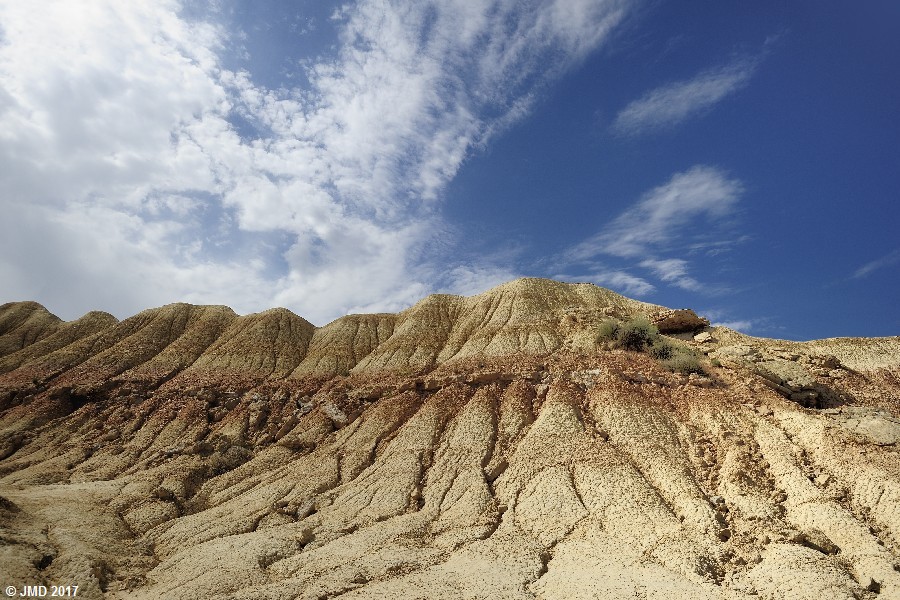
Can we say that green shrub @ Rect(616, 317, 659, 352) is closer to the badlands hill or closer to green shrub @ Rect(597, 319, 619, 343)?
green shrub @ Rect(597, 319, 619, 343)

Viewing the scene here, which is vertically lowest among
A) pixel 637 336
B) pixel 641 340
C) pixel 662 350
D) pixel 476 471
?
pixel 476 471

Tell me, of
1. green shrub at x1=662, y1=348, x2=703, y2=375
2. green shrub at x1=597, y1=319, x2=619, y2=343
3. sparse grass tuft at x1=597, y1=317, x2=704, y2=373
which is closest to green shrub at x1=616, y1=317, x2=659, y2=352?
sparse grass tuft at x1=597, y1=317, x2=704, y2=373

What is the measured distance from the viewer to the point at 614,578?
1470 cm

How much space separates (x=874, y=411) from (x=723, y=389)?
5.54m

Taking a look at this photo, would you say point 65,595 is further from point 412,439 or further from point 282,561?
point 412,439

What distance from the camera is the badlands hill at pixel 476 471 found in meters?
15.5

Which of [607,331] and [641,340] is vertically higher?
[607,331]

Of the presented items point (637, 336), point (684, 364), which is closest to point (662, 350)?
point (637, 336)

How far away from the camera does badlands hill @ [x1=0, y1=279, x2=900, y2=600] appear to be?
51.0ft

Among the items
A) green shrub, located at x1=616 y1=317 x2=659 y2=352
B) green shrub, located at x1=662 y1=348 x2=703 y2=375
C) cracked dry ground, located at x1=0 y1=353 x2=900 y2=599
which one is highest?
green shrub, located at x1=616 y1=317 x2=659 y2=352

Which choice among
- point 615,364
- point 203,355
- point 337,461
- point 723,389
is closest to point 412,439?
point 337,461

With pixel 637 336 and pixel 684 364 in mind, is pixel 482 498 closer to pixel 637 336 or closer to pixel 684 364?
pixel 684 364

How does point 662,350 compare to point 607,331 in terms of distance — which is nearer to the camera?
point 662,350

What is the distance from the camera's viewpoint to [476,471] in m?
22.8
